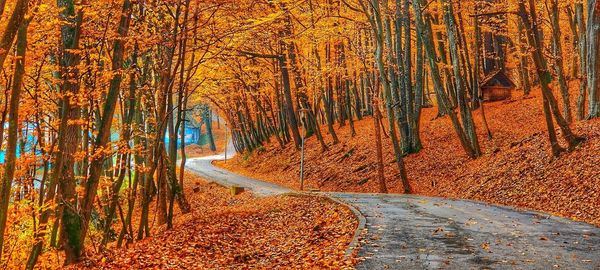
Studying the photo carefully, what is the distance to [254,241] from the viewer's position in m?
13.3

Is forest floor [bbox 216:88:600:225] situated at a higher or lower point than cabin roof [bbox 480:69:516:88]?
lower

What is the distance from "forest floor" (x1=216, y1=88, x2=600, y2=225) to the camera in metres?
15.1

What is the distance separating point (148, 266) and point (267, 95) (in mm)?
29366

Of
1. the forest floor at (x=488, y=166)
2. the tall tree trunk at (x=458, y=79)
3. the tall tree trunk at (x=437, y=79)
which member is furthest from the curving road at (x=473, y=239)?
the tall tree trunk at (x=458, y=79)

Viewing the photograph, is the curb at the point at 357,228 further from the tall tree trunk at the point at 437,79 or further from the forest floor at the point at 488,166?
the tall tree trunk at the point at 437,79

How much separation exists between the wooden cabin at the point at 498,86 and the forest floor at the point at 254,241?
1666 cm

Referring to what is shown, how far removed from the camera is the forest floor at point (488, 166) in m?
15.1

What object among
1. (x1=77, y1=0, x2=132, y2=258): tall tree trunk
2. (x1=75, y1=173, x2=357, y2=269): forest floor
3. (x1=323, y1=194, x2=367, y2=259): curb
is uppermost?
(x1=77, y1=0, x2=132, y2=258): tall tree trunk

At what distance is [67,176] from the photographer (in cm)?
1225

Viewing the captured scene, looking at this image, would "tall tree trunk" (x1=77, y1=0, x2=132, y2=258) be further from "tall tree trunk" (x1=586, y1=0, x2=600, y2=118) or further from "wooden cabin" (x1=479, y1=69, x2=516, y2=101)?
"wooden cabin" (x1=479, y1=69, x2=516, y2=101)

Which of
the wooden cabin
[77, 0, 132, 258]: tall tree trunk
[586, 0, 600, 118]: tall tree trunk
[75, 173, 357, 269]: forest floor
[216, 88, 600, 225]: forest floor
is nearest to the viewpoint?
[75, 173, 357, 269]: forest floor

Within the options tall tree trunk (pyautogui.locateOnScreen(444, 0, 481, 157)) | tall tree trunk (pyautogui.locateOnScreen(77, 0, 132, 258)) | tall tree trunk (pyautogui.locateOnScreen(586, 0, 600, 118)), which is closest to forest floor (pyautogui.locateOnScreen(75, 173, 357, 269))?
tall tree trunk (pyautogui.locateOnScreen(77, 0, 132, 258))

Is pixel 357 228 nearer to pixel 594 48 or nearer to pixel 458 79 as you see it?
pixel 594 48

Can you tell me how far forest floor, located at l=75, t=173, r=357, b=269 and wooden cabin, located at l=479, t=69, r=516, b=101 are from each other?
656 inches
